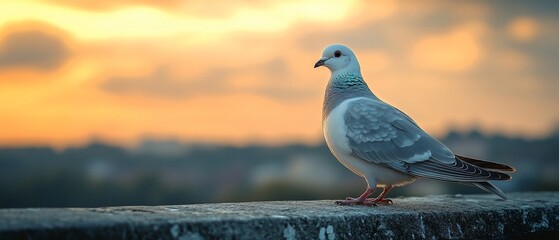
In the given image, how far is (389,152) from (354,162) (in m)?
0.26

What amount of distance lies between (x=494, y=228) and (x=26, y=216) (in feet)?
8.89

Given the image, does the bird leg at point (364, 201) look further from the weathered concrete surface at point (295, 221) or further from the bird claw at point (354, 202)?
the weathered concrete surface at point (295, 221)

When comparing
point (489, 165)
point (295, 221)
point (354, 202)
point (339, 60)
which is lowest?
point (295, 221)

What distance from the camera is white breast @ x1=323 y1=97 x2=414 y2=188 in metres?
5.52

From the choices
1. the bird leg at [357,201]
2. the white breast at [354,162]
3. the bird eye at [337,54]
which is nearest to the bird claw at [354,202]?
the bird leg at [357,201]

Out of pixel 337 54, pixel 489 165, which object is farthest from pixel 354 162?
pixel 337 54

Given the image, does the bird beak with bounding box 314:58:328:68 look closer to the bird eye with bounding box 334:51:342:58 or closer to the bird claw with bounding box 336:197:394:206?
the bird eye with bounding box 334:51:342:58

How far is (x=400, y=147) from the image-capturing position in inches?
216

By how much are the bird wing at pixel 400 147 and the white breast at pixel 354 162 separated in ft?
0.16

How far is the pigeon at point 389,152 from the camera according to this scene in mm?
5316

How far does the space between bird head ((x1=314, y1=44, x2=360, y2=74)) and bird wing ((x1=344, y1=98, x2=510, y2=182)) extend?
1.85 feet

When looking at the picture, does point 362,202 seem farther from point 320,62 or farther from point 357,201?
point 320,62

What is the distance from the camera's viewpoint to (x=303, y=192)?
68.1 m

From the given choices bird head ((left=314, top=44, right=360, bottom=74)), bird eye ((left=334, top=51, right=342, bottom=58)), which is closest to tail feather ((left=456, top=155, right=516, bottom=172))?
bird head ((left=314, top=44, right=360, bottom=74))
